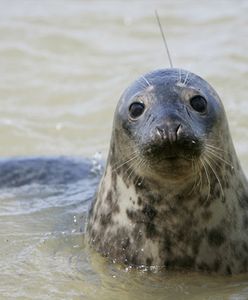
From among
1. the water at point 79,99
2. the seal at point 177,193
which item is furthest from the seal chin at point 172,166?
the water at point 79,99

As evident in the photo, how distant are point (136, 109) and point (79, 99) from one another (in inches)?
197

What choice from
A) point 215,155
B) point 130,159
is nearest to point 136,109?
point 130,159

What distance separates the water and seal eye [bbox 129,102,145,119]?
801 mm

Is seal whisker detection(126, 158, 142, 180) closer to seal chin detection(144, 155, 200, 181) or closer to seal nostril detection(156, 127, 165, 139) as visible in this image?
seal chin detection(144, 155, 200, 181)

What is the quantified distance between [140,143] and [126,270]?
2.40 ft

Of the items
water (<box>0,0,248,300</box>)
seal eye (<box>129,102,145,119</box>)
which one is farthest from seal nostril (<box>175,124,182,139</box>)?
water (<box>0,0,248,300</box>)

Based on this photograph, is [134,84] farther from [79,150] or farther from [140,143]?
[79,150]

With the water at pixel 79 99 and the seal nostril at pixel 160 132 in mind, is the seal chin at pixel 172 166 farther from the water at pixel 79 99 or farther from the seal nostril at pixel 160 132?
the water at pixel 79 99

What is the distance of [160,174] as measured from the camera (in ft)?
14.6

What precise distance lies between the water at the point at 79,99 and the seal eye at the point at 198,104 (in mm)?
824

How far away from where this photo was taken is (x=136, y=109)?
15.5 ft

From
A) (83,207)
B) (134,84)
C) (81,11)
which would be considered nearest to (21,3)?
(81,11)

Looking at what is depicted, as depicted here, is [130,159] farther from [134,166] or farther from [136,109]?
[136,109]

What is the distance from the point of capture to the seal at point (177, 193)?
4590 mm
